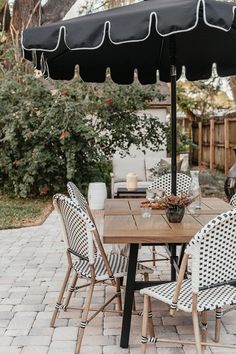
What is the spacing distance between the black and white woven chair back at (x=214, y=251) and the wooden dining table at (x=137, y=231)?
294mm

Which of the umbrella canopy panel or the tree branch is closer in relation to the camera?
the umbrella canopy panel

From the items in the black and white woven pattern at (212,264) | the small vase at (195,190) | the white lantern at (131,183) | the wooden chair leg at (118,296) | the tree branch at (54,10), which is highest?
the tree branch at (54,10)

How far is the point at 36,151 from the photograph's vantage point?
33.0ft

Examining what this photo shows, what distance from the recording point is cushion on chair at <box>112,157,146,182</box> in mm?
10609

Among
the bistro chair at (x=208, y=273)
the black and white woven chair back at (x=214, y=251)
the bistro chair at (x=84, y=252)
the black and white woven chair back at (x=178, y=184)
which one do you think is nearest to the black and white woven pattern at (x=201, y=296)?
the bistro chair at (x=208, y=273)

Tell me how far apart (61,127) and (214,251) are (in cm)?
757

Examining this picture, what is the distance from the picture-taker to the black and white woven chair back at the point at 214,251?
2.62m

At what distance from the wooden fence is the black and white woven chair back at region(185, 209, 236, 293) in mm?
9869

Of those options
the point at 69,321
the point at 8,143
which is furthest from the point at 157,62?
the point at 8,143

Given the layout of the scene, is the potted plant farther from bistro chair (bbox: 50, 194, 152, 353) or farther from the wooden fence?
the wooden fence

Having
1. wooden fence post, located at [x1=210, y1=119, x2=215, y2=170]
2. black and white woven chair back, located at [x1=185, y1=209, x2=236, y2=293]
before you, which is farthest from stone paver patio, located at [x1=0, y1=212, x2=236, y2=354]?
wooden fence post, located at [x1=210, y1=119, x2=215, y2=170]

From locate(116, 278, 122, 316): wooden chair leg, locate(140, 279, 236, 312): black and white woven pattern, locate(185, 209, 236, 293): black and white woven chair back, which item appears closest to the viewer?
locate(185, 209, 236, 293): black and white woven chair back

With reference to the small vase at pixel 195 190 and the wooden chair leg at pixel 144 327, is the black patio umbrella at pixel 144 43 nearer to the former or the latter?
the small vase at pixel 195 190

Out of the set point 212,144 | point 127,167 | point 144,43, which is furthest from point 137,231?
point 212,144
